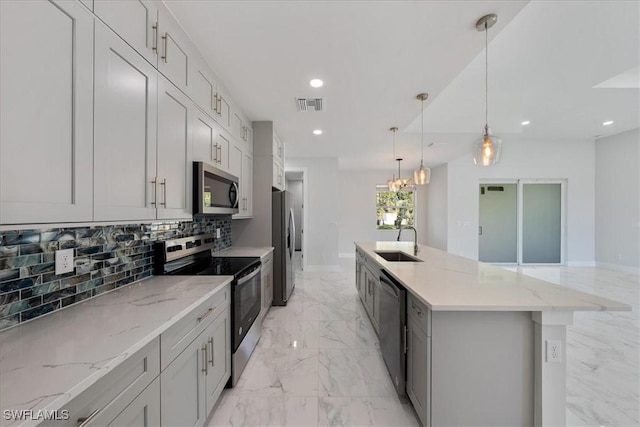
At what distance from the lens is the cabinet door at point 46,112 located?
79 cm

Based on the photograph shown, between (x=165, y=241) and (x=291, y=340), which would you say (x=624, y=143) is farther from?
(x=165, y=241)

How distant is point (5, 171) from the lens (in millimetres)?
786

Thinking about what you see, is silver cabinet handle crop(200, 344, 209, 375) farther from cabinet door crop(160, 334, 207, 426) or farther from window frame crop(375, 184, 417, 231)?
window frame crop(375, 184, 417, 231)

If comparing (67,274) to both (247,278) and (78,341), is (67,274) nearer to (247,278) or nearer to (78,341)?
(78,341)

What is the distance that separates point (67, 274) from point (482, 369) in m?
2.27

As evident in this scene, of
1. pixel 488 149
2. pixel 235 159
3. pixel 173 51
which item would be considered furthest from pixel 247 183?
pixel 488 149

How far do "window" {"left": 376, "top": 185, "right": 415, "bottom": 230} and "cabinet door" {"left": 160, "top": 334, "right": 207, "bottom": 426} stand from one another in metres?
7.25

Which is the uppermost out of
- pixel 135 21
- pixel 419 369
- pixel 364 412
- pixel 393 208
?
pixel 135 21

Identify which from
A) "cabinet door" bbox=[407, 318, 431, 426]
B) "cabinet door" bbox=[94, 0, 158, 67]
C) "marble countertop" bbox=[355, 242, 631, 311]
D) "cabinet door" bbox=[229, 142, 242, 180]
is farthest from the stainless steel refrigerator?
"cabinet door" bbox=[94, 0, 158, 67]

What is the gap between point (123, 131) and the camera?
126cm

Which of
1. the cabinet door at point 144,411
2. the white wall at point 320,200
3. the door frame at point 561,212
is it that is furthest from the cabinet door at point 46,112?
the door frame at point 561,212

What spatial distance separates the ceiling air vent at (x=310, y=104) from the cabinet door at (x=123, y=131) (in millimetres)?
1777

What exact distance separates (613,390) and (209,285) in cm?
313

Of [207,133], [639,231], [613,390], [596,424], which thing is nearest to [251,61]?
[207,133]
